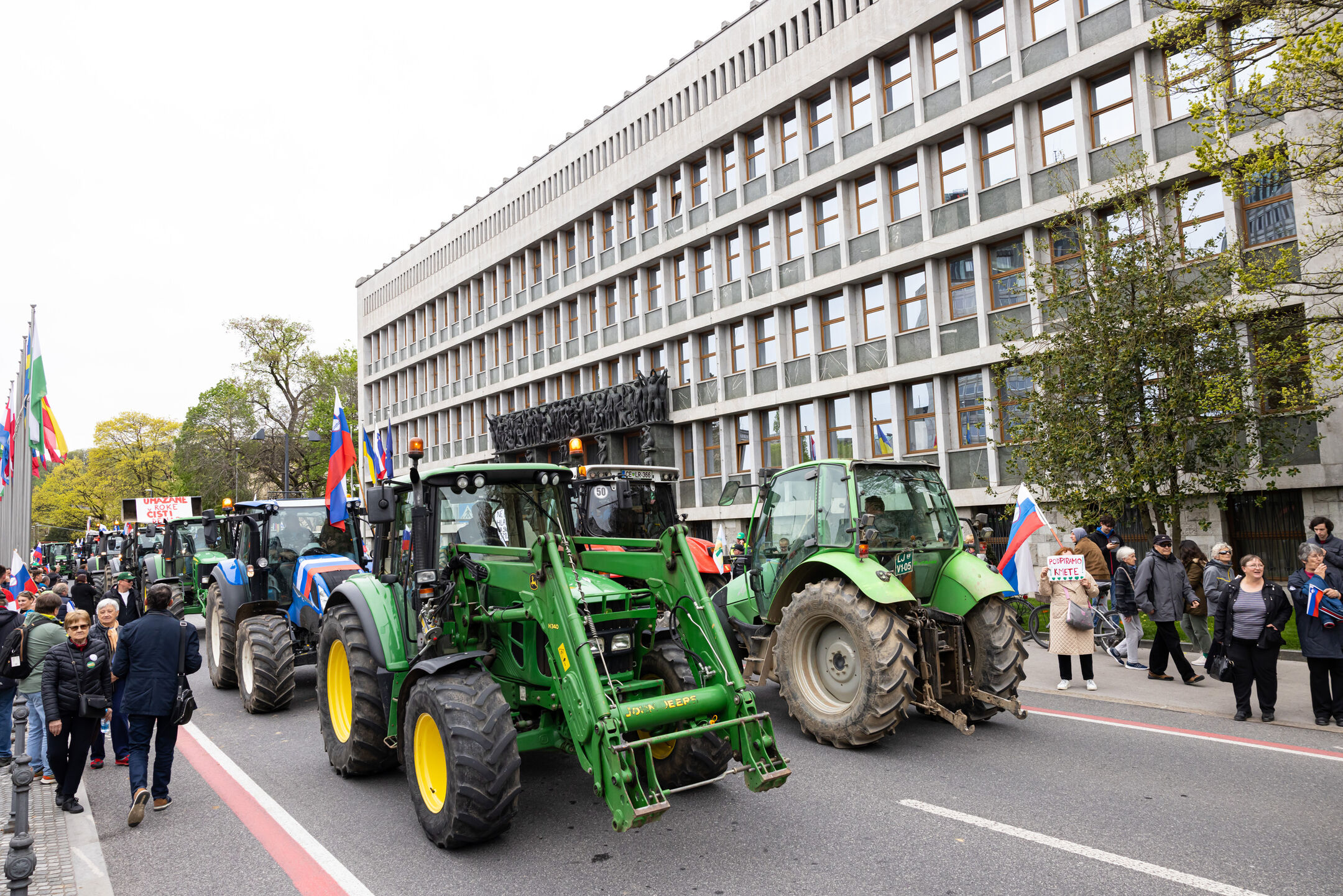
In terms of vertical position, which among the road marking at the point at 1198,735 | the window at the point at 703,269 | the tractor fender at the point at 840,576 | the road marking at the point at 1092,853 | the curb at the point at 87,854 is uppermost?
the window at the point at 703,269

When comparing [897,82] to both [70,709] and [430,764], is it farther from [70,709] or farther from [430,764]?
[70,709]

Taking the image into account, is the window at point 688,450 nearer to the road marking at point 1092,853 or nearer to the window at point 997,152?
the window at point 997,152

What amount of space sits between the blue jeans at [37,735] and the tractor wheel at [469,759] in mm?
4356

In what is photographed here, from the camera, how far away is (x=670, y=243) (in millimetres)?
32156

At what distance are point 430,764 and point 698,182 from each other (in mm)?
29350

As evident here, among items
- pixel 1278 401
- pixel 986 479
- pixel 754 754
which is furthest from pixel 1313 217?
pixel 754 754

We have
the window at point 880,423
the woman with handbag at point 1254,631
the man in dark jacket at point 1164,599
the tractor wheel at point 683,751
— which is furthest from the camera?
the window at point 880,423

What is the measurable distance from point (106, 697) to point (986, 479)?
1946 centimetres

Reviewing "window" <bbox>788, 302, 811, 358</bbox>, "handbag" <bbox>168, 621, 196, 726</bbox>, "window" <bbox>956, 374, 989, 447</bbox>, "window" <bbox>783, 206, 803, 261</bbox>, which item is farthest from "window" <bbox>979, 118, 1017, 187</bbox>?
"handbag" <bbox>168, 621, 196, 726</bbox>

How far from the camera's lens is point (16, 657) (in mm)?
7328

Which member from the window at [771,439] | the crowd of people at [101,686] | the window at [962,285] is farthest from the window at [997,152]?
the crowd of people at [101,686]

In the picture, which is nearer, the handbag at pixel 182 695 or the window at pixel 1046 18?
the handbag at pixel 182 695

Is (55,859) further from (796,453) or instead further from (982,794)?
(796,453)

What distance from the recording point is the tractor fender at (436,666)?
543 cm
